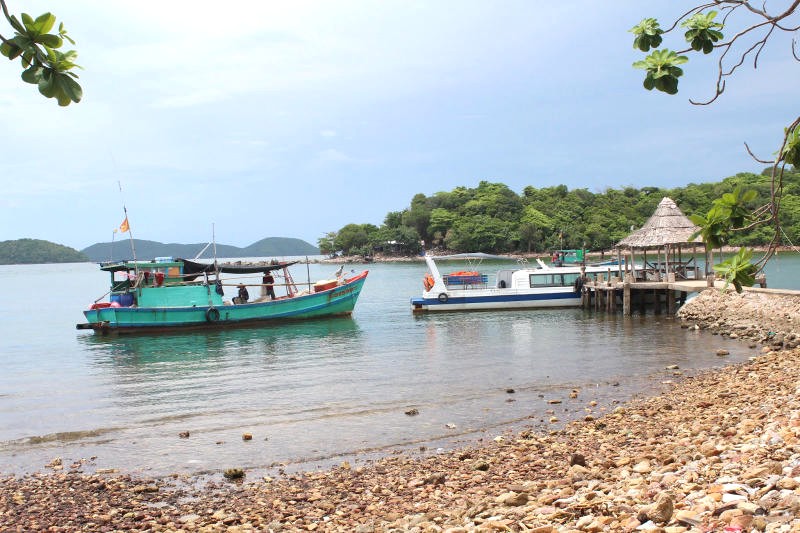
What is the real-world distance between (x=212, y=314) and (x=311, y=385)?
1564cm

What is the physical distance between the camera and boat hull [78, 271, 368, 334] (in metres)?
31.5

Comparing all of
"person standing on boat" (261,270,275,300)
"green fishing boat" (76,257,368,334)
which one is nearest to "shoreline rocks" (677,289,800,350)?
"green fishing boat" (76,257,368,334)

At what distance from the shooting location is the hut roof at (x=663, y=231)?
101 feet

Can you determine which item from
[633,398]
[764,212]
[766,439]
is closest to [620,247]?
[633,398]

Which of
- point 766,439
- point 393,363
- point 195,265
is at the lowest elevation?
point 393,363

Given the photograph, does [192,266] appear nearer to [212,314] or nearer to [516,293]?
[212,314]

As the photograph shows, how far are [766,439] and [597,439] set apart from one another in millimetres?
3419

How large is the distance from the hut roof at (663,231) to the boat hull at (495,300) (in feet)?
15.7

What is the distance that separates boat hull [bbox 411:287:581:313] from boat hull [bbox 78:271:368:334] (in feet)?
18.0

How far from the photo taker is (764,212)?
16.9ft

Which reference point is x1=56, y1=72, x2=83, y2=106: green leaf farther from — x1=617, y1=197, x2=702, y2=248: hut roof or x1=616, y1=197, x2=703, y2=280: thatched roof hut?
x1=617, y1=197, x2=702, y2=248: hut roof

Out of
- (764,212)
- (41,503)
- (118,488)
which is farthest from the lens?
(118,488)

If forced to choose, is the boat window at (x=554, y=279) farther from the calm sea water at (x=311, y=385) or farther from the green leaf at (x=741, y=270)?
the green leaf at (x=741, y=270)

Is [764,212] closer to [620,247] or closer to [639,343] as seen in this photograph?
[639,343]
